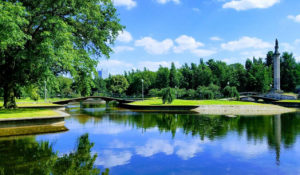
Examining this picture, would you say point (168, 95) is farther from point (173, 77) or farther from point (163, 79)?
point (163, 79)

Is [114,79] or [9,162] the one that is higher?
[114,79]

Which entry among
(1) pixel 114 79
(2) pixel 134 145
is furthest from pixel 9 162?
(1) pixel 114 79

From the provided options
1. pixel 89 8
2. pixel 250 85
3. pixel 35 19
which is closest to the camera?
pixel 35 19

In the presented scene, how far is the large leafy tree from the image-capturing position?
66.3 feet

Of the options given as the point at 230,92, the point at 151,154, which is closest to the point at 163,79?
the point at 230,92

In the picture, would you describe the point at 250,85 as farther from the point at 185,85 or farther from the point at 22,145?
the point at 22,145

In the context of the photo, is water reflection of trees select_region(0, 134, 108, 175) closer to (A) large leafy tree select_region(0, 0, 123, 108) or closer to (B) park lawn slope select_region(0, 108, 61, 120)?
(B) park lawn slope select_region(0, 108, 61, 120)

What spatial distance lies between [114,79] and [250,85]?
60770mm

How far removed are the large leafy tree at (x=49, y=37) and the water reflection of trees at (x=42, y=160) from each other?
9.38 meters

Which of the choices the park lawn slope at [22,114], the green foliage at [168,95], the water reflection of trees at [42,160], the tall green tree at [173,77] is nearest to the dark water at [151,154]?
the water reflection of trees at [42,160]

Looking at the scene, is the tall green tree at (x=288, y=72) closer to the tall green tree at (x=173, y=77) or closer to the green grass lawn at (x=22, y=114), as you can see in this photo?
the tall green tree at (x=173, y=77)

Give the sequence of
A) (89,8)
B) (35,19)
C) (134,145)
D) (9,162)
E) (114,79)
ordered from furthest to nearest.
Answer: (114,79)
(89,8)
(35,19)
(134,145)
(9,162)

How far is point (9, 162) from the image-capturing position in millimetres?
10102

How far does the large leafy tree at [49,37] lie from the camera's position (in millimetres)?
20203
